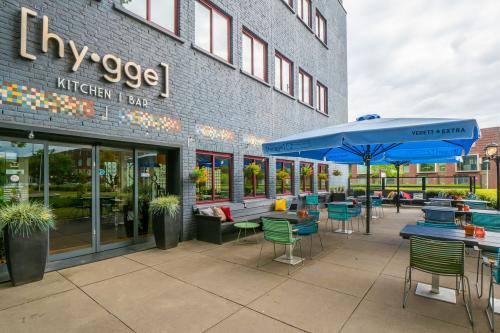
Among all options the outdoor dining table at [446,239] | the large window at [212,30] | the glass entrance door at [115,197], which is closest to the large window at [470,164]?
the large window at [212,30]

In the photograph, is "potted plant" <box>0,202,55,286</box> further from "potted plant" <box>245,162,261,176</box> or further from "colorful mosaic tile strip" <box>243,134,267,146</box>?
"colorful mosaic tile strip" <box>243,134,267,146</box>

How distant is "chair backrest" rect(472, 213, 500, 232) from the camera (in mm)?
4980

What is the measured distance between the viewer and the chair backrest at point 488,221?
16.3 ft

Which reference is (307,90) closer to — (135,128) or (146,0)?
(146,0)

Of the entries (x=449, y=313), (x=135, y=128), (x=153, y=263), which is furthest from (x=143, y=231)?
(x=449, y=313)

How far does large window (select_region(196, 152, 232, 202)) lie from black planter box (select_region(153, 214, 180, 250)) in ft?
4.63

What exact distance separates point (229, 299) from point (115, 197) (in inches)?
162

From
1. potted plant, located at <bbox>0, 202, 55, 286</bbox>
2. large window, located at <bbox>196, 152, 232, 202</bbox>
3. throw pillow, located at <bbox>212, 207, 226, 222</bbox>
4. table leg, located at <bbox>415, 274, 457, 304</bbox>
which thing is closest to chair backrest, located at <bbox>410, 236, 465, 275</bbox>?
table leg, located at <bbox>415, 274, 457, 304</bbox>

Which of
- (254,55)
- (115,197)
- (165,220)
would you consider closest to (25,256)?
(115,197)

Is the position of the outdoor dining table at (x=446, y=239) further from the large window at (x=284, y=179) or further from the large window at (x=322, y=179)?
the large window at (x=322, y=179)

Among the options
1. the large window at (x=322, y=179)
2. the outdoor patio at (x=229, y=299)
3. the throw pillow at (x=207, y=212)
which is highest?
the large window at (x=322, y=179)

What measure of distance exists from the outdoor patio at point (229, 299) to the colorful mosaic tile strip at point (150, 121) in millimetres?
3046

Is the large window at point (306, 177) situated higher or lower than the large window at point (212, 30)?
lower

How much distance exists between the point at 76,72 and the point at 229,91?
451 centimetres
